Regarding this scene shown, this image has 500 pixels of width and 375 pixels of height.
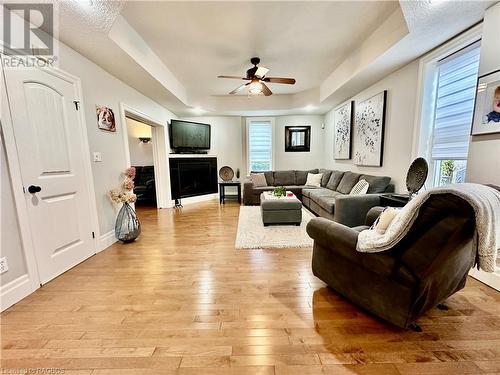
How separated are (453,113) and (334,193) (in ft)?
7.30

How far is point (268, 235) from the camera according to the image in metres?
3.19

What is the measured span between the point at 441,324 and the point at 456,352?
235 millimetres

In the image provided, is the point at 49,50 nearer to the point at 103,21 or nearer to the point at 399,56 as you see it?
the point at 103,21

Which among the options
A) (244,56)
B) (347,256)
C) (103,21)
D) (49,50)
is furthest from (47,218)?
(244,56)

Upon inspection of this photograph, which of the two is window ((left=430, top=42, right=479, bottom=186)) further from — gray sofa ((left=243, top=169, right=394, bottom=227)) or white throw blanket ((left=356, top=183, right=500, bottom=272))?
white throw blanket ((left=356, top=183, right=500, bottom=272))

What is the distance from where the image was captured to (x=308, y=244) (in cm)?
283

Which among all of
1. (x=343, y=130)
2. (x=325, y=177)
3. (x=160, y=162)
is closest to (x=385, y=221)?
(x=343, y=130)

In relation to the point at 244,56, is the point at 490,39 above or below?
below

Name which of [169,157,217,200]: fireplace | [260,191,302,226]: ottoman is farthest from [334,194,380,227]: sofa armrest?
[169,157,217,200]: fireplace

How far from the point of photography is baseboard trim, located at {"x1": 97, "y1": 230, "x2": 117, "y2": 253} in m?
2.81

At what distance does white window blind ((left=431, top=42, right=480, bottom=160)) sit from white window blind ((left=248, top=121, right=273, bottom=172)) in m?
4.15

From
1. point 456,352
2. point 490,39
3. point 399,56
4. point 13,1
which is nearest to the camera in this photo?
point 456,352

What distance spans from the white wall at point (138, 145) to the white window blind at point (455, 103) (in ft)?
21.0

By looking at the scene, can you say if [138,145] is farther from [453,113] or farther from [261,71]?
[453,113]
